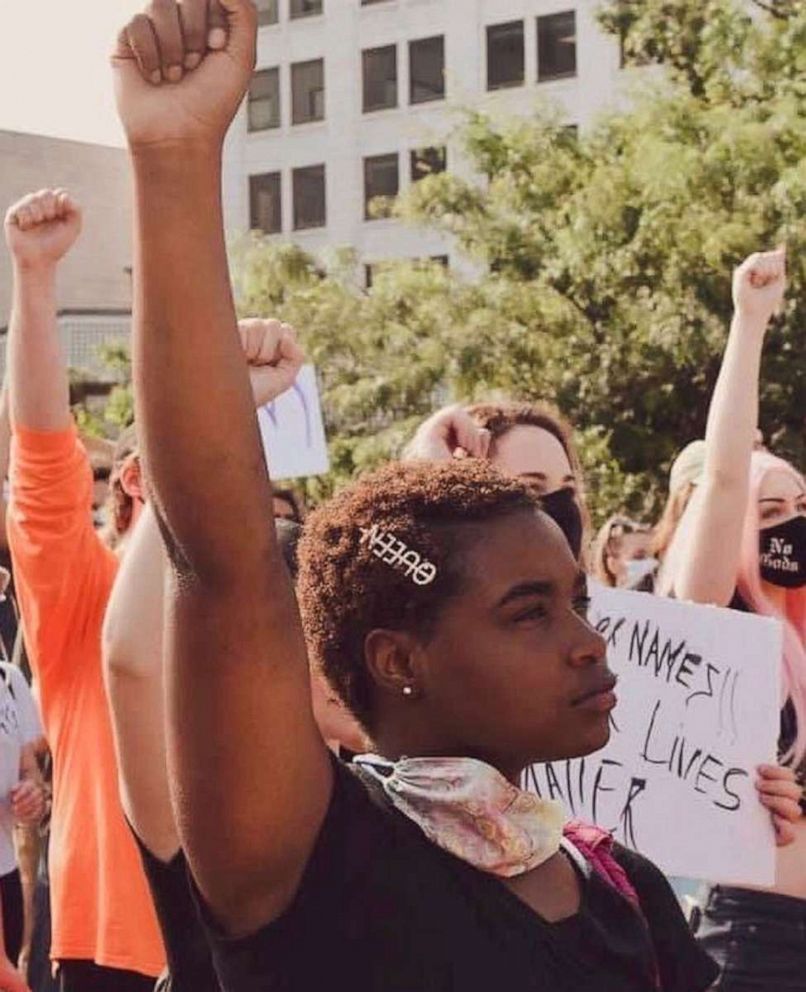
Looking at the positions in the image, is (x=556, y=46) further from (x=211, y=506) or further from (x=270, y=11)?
(x=211, y=506)

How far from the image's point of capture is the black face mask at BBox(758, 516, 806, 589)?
4.09 m

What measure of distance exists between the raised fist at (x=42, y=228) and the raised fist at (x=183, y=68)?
1.63 meters

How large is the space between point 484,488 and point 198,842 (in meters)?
0.49

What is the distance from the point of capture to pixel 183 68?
1682 mm

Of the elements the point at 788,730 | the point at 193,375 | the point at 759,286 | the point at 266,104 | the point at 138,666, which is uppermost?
the point at 266,104

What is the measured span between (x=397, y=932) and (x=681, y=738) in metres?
2.09

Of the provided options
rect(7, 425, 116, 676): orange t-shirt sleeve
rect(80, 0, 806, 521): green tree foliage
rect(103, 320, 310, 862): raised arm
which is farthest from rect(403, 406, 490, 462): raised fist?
rect(80, 0, 806, 521): green tree foliage

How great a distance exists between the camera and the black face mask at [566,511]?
3777mm

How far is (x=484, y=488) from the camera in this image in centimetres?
210

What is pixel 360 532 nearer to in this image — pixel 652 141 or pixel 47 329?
pixel 47 329

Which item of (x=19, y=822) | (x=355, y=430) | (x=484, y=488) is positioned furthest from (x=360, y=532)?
(x=355, y=430)

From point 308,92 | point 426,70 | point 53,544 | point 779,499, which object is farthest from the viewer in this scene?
point 308,92

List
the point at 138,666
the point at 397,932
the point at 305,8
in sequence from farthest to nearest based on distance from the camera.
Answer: the point at 305,8 < the point at 138,666 < the point at 397,932

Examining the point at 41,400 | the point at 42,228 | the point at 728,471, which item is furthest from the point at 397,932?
the point at 728,471
